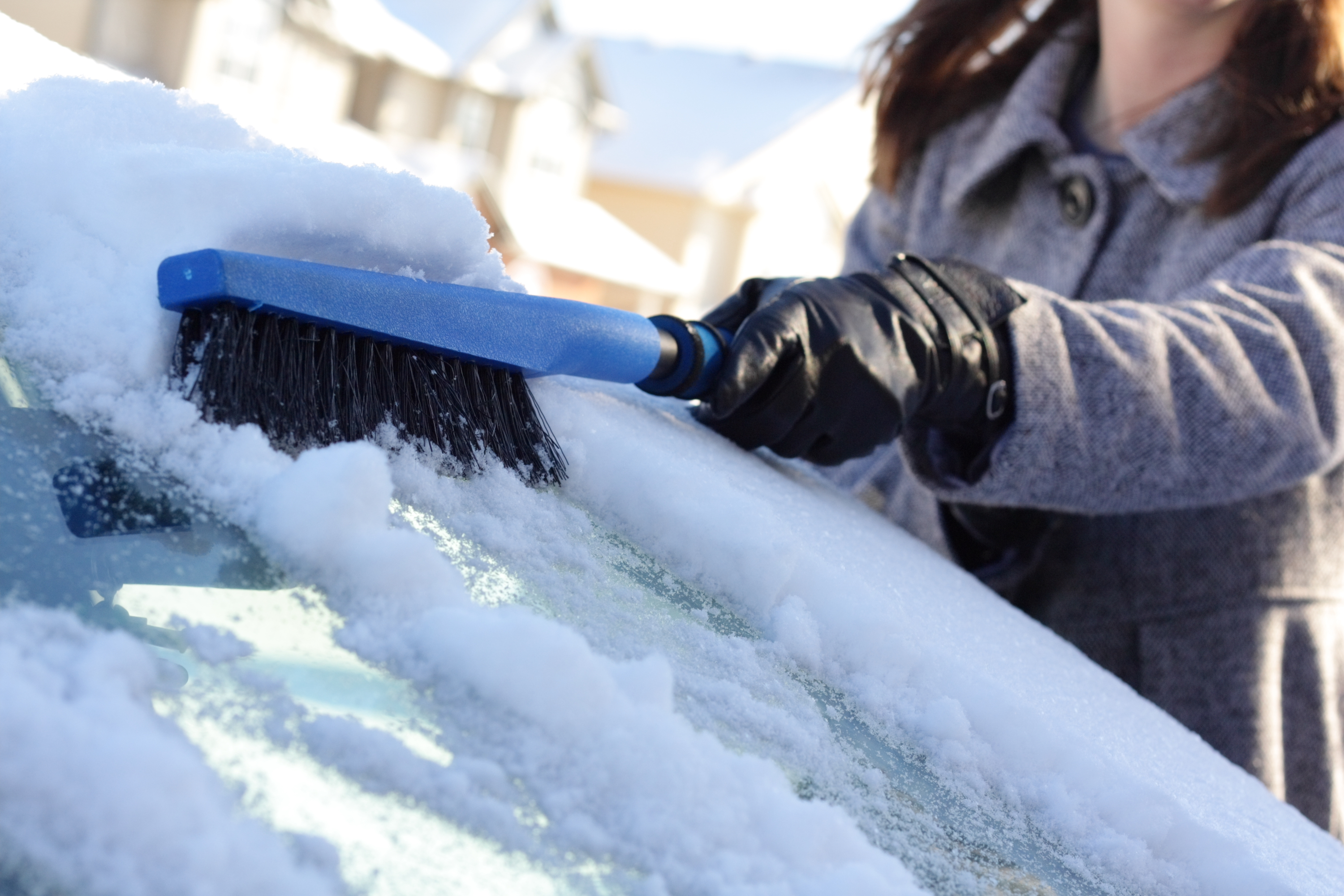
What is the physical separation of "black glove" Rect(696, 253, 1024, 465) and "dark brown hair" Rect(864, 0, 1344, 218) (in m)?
0.64

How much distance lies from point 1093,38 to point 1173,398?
41.5 inches

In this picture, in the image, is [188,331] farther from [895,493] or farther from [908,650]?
[895,493]

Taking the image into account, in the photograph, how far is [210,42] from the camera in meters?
9.75

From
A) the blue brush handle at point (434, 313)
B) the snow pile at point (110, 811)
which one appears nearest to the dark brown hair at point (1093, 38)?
the blue brush handle at point (434, 313)

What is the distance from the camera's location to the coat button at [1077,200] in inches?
73.0

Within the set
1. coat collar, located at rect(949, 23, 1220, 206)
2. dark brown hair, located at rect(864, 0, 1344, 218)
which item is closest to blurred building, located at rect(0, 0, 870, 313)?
dark brown hair, located at rect(864, 0, 1344, 218)

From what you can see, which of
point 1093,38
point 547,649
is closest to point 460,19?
point 1093,38

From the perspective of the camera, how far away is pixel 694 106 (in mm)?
16828

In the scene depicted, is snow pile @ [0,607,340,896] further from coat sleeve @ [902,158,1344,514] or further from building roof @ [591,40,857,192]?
building roof @ [591,40,857,192]

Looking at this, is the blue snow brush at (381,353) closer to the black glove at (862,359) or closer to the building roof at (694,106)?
the black glove at (862,359)

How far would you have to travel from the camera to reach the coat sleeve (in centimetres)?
134

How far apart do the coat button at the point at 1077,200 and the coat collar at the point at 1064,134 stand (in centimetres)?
6

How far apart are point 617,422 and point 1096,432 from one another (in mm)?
692

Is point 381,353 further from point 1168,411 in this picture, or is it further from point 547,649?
point 1168,411
